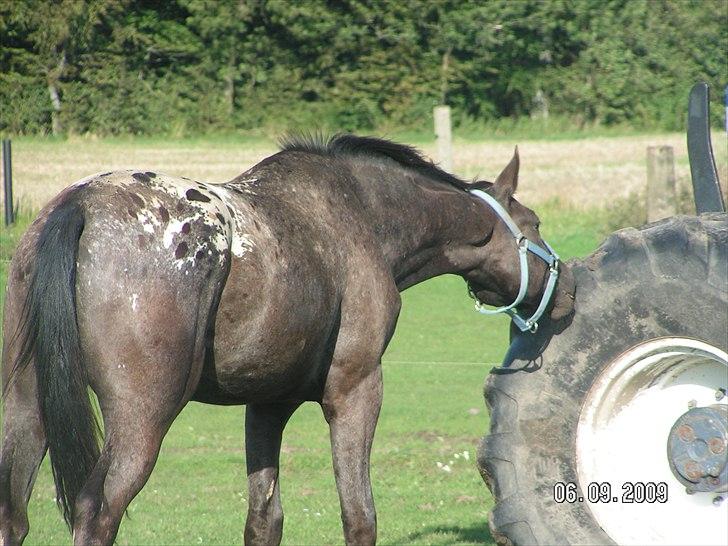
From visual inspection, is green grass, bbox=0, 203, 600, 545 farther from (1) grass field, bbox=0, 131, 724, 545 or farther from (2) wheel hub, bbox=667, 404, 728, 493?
(2) wheel hub, bbox=667, 404, 728, 493

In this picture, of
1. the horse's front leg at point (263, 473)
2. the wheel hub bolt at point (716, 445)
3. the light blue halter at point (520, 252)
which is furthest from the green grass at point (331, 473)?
the wheel hub bolt at point (716, 445)

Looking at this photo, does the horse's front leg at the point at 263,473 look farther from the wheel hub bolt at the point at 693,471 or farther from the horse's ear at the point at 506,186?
the wheel hub bolt at the point at 693,471

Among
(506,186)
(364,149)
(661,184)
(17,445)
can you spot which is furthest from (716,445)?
(661,184)

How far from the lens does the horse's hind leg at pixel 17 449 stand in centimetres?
465

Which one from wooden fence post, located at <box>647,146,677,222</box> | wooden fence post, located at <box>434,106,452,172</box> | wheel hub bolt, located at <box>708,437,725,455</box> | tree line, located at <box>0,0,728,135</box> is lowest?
wheel hub bolt, located at <box>708,437,725,455</box>

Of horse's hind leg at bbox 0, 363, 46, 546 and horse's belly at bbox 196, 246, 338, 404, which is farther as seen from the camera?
horse's hind leg at bbox 0, 363, 46, 546

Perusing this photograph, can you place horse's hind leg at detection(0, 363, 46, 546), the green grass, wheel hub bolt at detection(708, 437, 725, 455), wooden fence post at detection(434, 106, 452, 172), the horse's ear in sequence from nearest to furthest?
wheel hub bolt at detection(708, 437, 725, 455), horse's hind leg at detection(0, 363, 46, 546), the horse's ear, the green grass, wooden fence post at detection(434, 106, 452, 172)

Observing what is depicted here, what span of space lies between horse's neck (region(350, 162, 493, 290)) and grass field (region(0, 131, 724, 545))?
1.63 metres

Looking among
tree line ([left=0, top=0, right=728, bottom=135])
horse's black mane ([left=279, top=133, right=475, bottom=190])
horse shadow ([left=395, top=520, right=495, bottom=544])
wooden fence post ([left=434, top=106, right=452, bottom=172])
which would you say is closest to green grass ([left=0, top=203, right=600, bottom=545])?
horse shadow ([left=395, top=520, right=495, bottom=544])

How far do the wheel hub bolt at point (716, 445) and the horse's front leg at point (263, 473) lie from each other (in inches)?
86.2

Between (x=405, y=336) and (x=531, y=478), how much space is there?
7746mm

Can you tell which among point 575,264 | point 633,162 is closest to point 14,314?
point 575,264

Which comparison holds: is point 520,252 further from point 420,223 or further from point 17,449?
point 17,449

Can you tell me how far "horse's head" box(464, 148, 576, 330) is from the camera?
586cm
